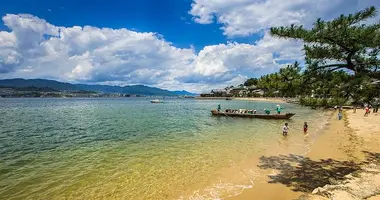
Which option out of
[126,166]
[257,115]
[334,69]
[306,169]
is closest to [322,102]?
[334,69]

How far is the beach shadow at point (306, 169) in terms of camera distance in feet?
37.2

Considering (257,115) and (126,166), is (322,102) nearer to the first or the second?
(126,166)

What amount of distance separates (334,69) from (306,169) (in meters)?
7.72

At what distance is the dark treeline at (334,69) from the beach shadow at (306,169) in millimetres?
4517

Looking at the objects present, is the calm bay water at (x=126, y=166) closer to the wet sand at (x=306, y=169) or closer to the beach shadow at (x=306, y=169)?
the wet sand at (x=306, y=169)

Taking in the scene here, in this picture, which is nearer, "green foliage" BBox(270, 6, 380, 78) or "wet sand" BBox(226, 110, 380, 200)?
"green foliage" BBox(270, 6, 380, 78)

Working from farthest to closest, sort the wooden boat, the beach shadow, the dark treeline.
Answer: the wooden boat, the beach shadow, the dark treeline

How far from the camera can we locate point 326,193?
26.3ft

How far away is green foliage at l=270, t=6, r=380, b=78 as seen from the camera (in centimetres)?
764

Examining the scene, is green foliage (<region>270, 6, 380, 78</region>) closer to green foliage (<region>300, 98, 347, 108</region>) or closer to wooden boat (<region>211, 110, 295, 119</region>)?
green foliage (<region>300, 98, 347, 108</region>)

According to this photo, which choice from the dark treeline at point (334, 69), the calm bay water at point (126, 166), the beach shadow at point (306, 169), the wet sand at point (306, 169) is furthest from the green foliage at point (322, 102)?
the calm bay water at point (126, 166)

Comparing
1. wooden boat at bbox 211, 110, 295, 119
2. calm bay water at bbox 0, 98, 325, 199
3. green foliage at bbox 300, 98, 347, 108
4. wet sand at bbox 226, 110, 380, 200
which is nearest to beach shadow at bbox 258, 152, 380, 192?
wet sand at bbox 226, 110, 380, 200

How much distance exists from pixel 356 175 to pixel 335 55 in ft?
18.2

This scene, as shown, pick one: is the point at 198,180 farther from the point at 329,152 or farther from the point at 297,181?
the point at 329,152
